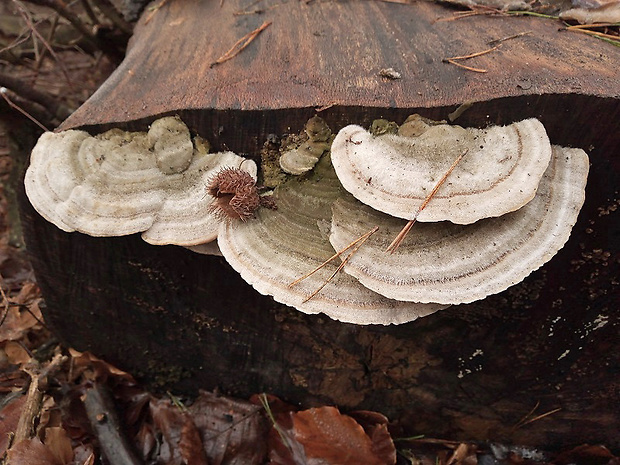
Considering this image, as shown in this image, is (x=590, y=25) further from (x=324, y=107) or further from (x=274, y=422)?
(x=274, y=422)

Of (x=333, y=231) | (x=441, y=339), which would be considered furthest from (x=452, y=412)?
(x=333, y=231)

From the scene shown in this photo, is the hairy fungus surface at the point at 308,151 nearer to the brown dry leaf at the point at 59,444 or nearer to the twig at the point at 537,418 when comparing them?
the brown dry leaf at the point at 59,444

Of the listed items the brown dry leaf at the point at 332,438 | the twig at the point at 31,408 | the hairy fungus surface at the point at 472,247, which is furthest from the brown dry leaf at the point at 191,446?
the hairy fungus surface at the point at 472,247

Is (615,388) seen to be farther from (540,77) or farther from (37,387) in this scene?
(37,387)

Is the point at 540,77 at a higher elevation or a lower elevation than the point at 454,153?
higher

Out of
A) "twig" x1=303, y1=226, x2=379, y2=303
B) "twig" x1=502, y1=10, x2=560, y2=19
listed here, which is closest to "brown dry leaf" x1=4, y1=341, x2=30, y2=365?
"twig" x1=303, y1=226, x2=379, y2=303
